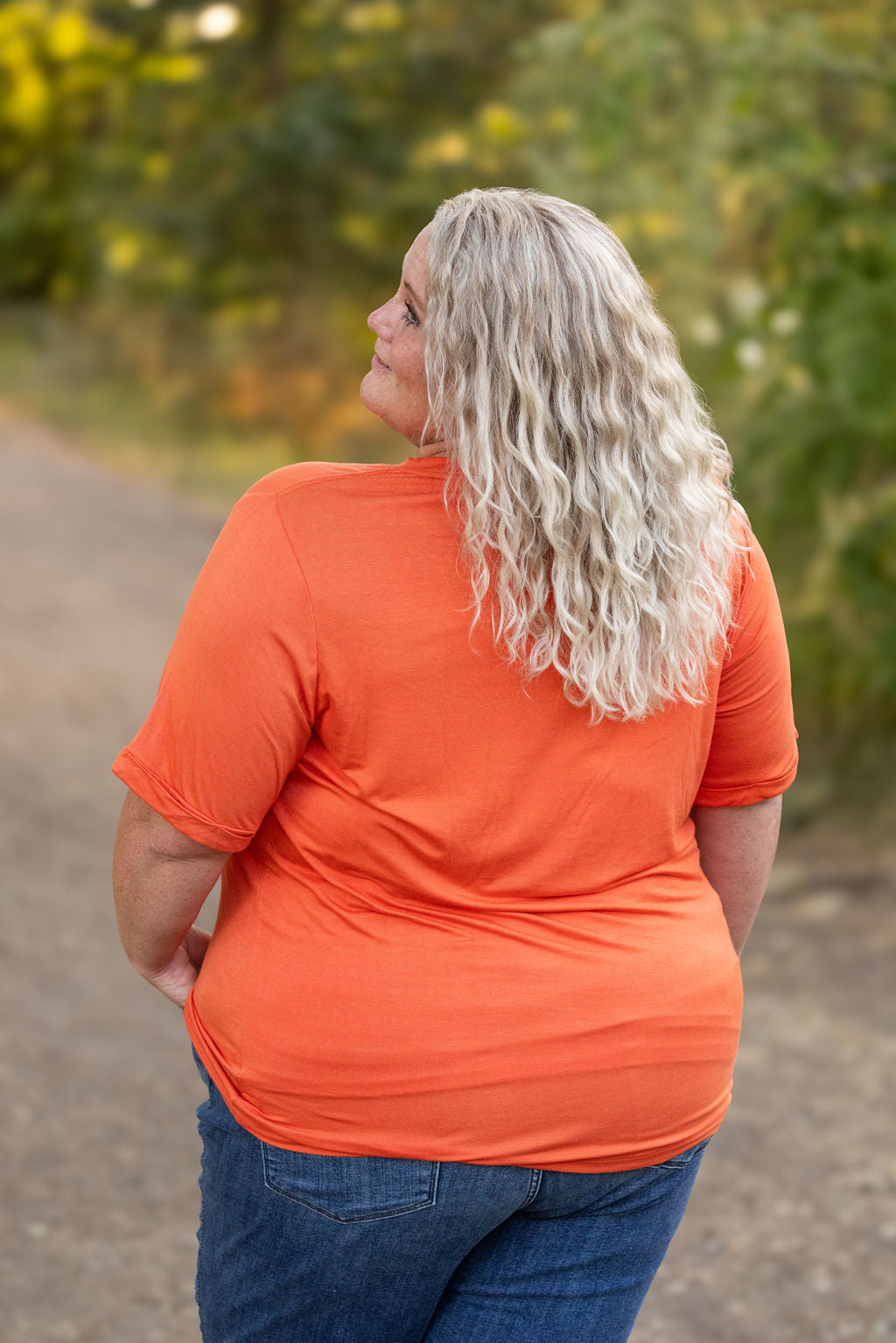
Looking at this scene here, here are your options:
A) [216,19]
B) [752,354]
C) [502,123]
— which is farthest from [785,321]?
[216,19]

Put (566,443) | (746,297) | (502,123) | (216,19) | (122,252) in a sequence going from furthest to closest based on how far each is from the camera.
→ 1. (122,252)
2. (216,19)
3. (502,123)
4. (746,297)
5. (566,443)

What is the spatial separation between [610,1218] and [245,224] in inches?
428

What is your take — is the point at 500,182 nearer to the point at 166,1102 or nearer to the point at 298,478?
the point at 166,1102

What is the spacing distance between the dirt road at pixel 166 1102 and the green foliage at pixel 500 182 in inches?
44.4

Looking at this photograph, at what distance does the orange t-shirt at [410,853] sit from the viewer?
114 cm

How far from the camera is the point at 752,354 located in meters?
5.00

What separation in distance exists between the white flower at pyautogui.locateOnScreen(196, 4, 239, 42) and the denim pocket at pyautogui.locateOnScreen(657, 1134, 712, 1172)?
11.6 metres

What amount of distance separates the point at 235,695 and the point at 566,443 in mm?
342

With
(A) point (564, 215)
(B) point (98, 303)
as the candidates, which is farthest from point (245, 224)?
(A) point (564, 215)

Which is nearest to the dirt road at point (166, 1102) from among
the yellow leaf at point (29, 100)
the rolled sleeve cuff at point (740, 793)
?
the rolled sleeve cuff at point (740, 793)

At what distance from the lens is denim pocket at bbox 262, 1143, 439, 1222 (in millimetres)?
1178

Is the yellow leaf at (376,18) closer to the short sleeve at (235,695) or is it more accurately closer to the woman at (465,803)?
the woman at (465,803)

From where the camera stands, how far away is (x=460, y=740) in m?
1.17

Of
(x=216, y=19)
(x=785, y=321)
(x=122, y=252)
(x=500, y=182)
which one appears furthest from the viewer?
(x=122, y=252)
